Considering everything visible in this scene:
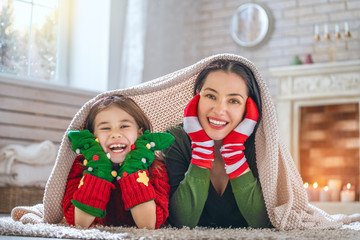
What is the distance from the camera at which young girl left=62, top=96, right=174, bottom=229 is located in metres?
1.40

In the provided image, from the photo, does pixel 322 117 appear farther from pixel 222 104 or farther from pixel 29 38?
pixel 222 104

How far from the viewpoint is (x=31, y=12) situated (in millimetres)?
3674

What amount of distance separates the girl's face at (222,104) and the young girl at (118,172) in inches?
4.7

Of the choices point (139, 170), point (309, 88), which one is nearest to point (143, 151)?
point (139, 170)

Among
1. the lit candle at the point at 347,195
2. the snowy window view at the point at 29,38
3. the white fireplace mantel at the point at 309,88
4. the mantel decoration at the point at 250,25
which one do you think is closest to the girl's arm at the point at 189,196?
the snowy window view at the point at 29,38

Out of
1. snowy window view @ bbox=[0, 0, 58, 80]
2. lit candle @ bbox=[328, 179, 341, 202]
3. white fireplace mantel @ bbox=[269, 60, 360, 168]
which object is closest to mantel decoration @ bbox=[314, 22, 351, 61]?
white fireplace mantel @ bbox=[269, 60, 360, 168]

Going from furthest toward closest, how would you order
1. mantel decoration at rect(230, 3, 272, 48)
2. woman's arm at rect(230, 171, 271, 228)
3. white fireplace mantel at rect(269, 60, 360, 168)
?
mantel decoration at rect(230, 3, 272, 48) < white fireplace mantel at rect(269, 60, 360, 168) < woman's arm at rect(230, 171, 271, 228)

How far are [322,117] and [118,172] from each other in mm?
2849

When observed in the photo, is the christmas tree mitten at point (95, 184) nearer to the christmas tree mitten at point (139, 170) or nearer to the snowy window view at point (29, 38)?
the christmas tree mitten at point (139, 170)

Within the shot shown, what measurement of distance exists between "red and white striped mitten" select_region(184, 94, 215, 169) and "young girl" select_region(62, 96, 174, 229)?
0.06 m

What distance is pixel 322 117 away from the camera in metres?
4.00

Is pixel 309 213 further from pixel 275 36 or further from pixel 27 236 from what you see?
pixel 275 36

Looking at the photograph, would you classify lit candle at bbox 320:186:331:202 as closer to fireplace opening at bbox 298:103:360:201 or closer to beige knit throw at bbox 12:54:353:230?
fireplace opening at bbox 298:103:360:201

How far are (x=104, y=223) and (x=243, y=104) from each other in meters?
0.52
